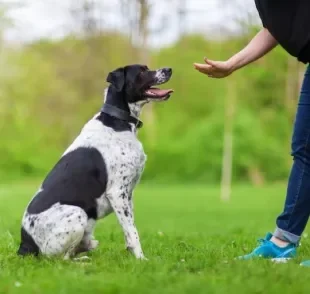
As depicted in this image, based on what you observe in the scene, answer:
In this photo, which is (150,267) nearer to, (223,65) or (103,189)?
(103,189)

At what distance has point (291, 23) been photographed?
14.7ft

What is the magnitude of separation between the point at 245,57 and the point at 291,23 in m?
0.56

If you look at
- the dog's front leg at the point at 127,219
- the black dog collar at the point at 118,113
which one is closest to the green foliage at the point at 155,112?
the black dog collar at the point at 118,113

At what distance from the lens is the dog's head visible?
5344mm

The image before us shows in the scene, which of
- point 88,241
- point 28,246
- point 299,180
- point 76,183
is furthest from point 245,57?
point 28,246

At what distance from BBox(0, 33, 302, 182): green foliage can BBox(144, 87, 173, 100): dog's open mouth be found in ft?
82.0

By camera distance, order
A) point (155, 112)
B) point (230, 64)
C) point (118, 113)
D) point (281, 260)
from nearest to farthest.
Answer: point (281, 260) < point (230, 64) < point (118, 113) < point (155, 112)

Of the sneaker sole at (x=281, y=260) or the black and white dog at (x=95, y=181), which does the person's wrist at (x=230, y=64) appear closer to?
the black and white dog at (x=95, y=181)

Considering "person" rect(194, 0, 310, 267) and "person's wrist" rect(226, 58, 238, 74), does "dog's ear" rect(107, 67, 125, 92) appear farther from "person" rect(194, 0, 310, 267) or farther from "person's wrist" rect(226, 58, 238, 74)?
"person's wrist" rect(226, 58, 238, 74)

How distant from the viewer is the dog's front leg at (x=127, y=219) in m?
4.95

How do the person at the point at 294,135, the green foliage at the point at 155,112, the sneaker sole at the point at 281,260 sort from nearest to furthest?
the sneaker sole at the point at 281,260 → the person at the point at 294,135 → the green foliage at the point at 155,112

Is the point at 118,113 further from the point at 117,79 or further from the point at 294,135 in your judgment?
the point at 294,135

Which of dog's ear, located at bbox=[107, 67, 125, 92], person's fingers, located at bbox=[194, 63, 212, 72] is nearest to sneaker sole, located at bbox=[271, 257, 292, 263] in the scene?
person's fingers, located at bbox=[194, 63, 212, 72]

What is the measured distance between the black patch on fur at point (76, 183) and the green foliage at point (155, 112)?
2561 centimetres
